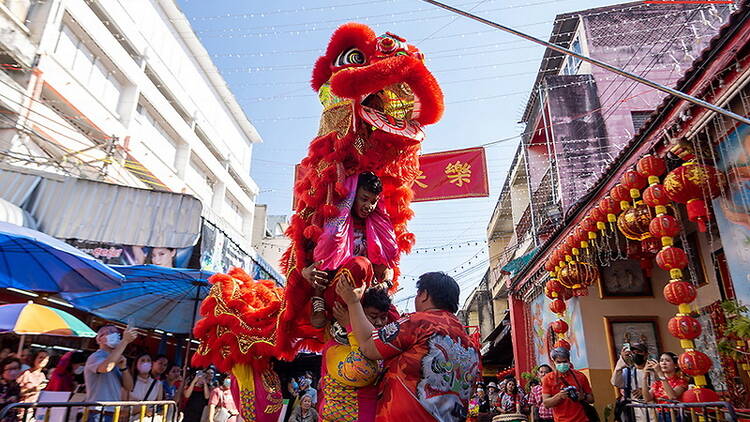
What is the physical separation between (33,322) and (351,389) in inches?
184

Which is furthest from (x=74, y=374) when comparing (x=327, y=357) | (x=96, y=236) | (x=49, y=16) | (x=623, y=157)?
(x=49, y=16)

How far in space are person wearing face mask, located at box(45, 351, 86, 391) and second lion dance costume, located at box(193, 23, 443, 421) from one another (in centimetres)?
236

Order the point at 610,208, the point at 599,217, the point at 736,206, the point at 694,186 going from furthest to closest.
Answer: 1. the point at 599,217
2. the point at 610,208
3. the point at 694,186
4. the point at 736,206

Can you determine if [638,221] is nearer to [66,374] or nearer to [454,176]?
[454,176]

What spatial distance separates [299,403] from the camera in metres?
7.08

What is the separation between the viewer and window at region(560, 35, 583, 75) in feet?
45.3

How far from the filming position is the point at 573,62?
14.5 meters

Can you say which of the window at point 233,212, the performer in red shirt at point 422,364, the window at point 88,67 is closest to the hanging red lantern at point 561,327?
the performer in red shirt at point 422,364

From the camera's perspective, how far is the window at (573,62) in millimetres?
13808

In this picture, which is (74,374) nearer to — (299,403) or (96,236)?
(299,403)

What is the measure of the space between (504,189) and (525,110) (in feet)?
16.8

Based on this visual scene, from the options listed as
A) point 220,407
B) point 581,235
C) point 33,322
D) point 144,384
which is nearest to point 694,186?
point 581,235

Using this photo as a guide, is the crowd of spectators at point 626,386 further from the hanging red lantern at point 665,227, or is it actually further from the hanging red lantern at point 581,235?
the hanging red lantern at point 581,235

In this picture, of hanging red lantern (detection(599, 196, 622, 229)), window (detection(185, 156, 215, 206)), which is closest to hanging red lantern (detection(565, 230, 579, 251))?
hanging red lantern (detection(599, 196, 622, 229))
